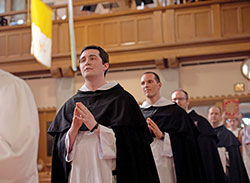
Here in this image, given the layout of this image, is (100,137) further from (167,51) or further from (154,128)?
(167,51)

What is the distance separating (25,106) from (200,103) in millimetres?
8457

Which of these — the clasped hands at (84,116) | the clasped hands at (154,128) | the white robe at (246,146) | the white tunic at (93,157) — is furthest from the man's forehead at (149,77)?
the white robe at (246,146)

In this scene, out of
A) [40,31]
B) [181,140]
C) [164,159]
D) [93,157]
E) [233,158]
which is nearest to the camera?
[93,157]

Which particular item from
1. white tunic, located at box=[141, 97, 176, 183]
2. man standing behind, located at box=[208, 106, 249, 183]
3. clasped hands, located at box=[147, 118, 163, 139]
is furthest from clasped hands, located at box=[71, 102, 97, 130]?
man standing behind, located at box=[208, 106, 249, 183]

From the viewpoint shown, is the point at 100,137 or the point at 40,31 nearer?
the point at 100,137

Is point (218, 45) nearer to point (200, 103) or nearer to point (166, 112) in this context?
point (200, 103)

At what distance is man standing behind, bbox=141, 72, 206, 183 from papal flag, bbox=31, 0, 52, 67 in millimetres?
4872

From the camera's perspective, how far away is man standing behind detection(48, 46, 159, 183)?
2.95m

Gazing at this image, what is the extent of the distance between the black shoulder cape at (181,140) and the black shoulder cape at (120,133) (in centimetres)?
101

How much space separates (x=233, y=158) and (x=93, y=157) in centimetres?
498

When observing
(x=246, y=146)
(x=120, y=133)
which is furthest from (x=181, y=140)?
(x=246, y=146)

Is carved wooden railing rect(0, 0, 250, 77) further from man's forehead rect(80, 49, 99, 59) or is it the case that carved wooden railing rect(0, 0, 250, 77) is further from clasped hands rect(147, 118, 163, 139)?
man's forehead rect(80, 49, 99, 59)

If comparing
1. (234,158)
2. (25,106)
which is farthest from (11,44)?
(25,106)

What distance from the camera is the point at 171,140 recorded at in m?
4.19
